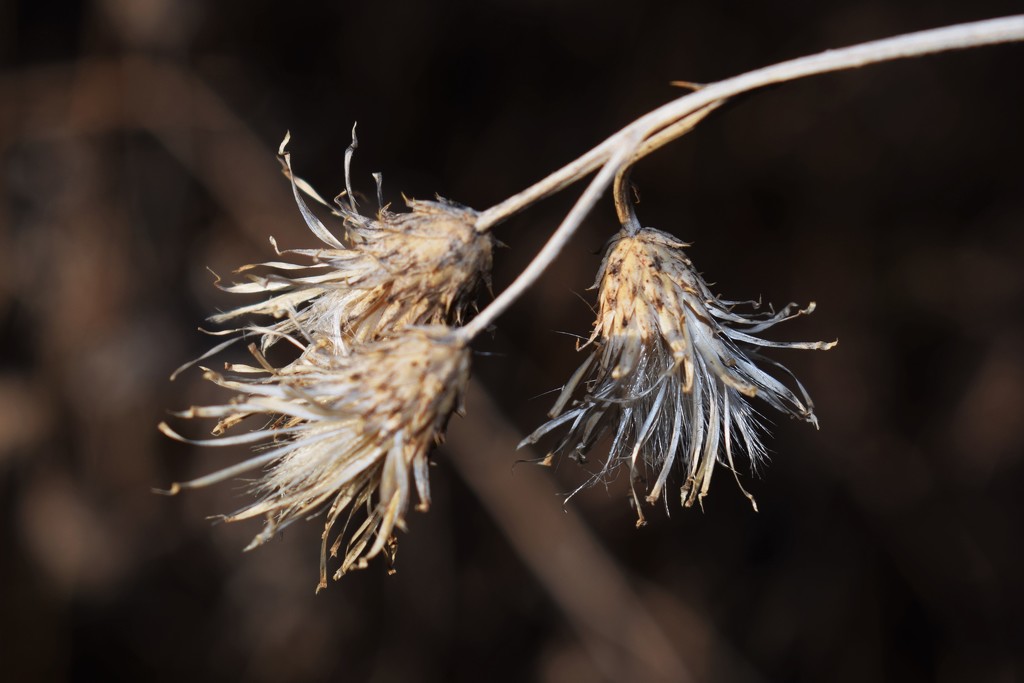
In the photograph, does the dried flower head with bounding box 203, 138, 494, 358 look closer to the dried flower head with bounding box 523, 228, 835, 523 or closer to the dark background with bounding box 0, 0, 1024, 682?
the dried flower head with bounding box 523, 228, 835, 523

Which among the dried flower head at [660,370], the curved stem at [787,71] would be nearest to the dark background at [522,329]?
the dried flower head at [660,370]

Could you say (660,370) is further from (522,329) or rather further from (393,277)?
(522,329)

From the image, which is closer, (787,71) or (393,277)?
(787,71)

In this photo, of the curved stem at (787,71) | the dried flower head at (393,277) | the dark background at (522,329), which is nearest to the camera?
the curved stem at (787,71)

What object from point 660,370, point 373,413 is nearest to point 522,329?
point 660,370

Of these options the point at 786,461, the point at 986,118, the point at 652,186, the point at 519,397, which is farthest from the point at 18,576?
the point at 986,118

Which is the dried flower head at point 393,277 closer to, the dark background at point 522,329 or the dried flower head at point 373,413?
the dried flower head at point 373,413
